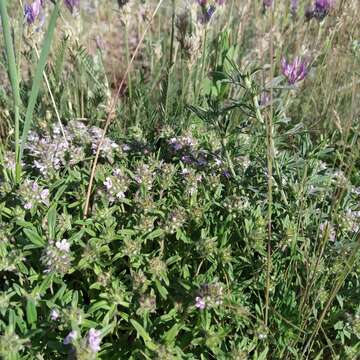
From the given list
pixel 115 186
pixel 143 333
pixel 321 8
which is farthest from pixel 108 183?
pixel 321 8

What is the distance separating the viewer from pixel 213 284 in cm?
128

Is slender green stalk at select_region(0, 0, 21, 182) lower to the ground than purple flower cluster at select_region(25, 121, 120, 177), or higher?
higher

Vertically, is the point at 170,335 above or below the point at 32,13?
below

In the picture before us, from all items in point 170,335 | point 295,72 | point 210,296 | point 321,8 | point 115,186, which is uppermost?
point 321,8

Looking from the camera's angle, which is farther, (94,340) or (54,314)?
(54,314)

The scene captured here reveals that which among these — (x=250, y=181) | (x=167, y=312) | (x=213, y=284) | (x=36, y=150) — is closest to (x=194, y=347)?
(x=167, y=312)

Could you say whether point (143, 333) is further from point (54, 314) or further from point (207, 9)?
point (207, 9)

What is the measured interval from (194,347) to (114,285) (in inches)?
11.5

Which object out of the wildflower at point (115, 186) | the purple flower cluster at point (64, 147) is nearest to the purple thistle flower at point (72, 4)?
the purple flower cluster at point (64, 147)

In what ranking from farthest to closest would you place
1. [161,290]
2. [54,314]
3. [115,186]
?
[115,186], [161,290], [54,314]

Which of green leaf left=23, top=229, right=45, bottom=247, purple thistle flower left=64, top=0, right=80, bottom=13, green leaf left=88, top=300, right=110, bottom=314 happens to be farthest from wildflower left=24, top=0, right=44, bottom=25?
green leaf left=88, top=300, right=110, bottom=314

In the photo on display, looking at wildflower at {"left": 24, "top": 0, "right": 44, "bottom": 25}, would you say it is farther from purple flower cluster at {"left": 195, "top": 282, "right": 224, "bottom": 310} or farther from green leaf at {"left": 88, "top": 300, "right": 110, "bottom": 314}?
purple flower cluster at {"left": 195, "top": 282, "right": 224, "bottom": 310}

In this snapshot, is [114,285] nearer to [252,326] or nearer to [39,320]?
[39,320]

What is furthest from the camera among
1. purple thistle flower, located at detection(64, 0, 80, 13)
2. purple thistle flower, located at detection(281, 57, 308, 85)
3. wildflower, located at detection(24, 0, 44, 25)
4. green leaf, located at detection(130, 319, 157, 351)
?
purple thistle flower, located at detection(64, 0, 80, 13)
